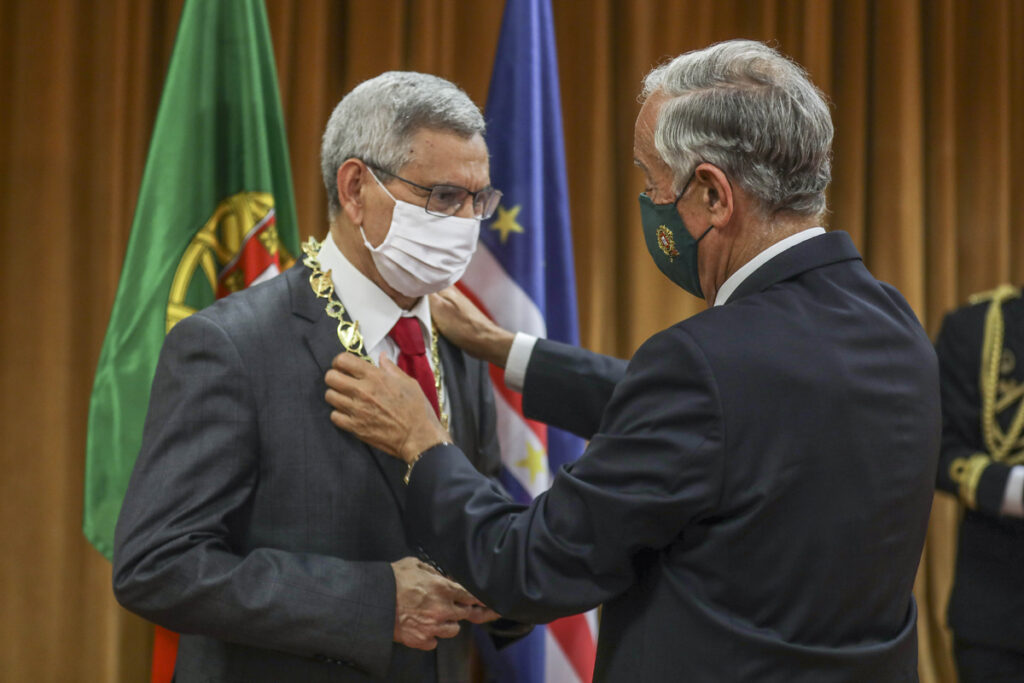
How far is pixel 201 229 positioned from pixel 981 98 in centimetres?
354

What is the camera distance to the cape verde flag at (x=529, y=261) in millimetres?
2551

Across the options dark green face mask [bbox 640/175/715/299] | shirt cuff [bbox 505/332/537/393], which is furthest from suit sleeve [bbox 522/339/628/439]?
dark green face mask [bbox 640/175/715/299]

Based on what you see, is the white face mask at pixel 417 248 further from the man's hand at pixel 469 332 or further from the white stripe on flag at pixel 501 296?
the white stripe on flag at pixel 501 296

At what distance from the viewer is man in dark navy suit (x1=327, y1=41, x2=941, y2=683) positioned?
1.29 m

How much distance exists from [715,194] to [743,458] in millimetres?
398

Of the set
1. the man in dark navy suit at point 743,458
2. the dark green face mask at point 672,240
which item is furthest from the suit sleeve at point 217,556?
the dark green face mask at point 672,240

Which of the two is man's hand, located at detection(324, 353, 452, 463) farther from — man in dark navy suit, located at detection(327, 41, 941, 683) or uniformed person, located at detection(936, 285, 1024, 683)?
uniformed person, located at detection(936, 285, 1024, 683)

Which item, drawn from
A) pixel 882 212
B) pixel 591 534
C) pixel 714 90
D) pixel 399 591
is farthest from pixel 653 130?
pixel 882 212

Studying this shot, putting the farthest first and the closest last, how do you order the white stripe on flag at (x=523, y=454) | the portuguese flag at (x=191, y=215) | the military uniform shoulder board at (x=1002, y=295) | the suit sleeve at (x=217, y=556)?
1. the military uniform shoulder board at (x=1002, y=295)
2. the white stripe on flag at (x=523, y=454)
3. the portuguese flag at (x=191, y=215)
4. the suit sleeve at (x=217, y=556)

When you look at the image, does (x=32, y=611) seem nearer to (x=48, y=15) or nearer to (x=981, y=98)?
(x=48, y=15)

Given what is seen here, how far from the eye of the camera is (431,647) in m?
1.69

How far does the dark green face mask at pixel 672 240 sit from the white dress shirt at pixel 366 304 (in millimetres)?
592

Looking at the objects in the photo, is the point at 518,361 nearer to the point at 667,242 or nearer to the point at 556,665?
the point at 667,242

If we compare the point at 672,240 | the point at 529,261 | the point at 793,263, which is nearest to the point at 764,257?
the point at 793,263
